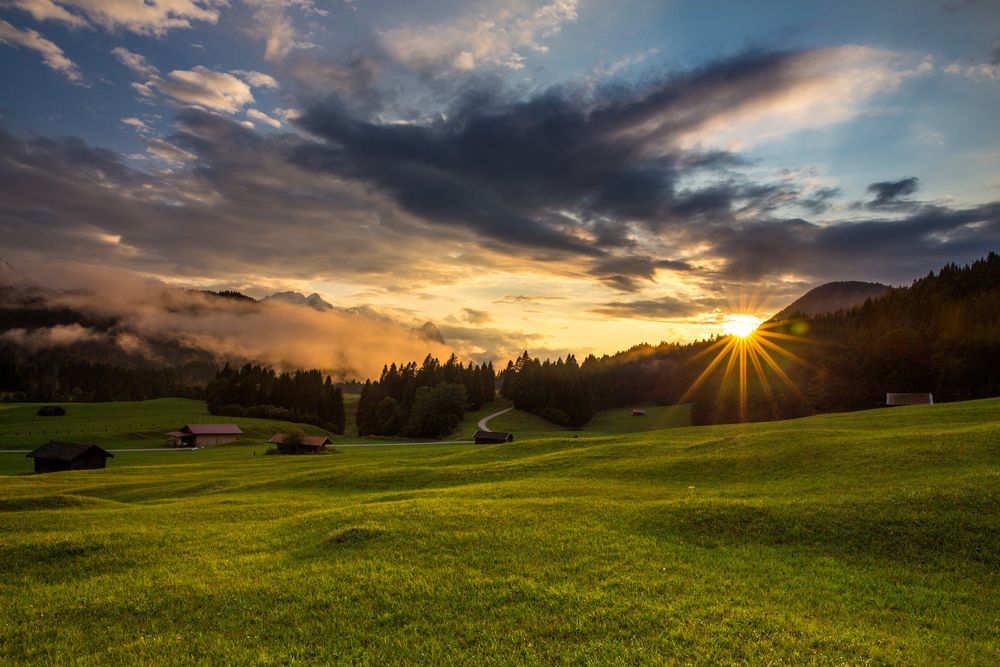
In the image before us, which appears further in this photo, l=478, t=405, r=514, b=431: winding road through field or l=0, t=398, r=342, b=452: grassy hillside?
l=478, t=405, r=514, b=431: winding road through field

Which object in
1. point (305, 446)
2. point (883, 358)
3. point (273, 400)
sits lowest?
point (305, 446)

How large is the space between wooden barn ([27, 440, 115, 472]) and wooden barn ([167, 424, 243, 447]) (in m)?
37.0

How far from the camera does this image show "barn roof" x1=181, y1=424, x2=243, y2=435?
127m

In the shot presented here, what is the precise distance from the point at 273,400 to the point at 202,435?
214 feet

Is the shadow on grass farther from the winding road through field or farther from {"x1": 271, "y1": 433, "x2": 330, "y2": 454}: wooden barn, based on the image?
the winding road through field

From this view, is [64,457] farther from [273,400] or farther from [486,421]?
[273,400]

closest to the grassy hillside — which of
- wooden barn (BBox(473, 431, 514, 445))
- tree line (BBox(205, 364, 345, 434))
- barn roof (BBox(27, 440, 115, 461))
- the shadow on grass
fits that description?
tree line (BBox(205, 364, 345, 434))

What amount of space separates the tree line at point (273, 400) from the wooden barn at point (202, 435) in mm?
47135

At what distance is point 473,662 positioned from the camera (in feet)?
42.7

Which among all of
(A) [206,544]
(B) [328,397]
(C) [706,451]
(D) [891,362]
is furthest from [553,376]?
(A) [206,544]

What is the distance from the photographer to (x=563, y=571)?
19000 mm

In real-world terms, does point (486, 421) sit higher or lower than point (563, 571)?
lower

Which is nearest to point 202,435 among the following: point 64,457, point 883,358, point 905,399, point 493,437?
point 64,457

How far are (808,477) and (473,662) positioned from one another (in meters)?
27.5
